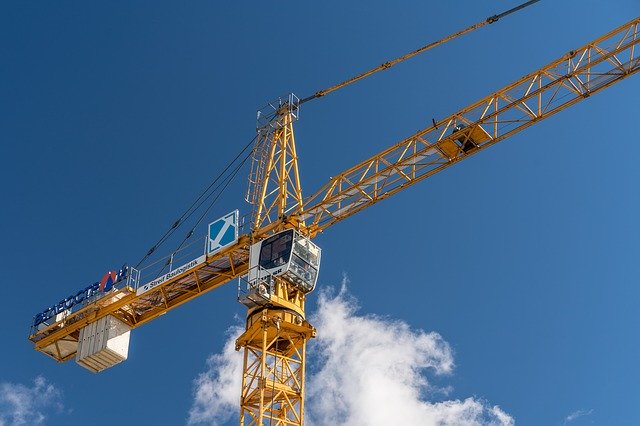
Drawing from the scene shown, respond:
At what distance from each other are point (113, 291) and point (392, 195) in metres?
18.7

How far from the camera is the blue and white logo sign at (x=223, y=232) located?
52.0 m

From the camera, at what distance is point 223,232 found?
52.6m

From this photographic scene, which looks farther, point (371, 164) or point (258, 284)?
point (371, 164)

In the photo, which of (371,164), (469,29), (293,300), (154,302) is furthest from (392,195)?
(154,302)

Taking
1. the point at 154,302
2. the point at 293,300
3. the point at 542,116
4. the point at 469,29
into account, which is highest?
the point at 469,29

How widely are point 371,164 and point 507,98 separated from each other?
8525 millimetres

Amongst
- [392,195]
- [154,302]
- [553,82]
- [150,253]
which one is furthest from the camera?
[150,253]

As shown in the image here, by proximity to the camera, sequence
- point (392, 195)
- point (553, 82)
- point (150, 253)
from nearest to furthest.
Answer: point (553, 82)
point (392, 195)
point (150, 253)

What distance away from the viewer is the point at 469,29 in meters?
56.0

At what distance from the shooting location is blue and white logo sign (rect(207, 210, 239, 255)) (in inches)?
2047

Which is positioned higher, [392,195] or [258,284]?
[392,195]

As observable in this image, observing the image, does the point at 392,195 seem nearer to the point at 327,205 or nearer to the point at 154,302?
the point at 327,205

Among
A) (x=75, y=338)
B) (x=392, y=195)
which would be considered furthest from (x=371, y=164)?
(x=75, y=338)

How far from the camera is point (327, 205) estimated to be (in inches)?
2051
